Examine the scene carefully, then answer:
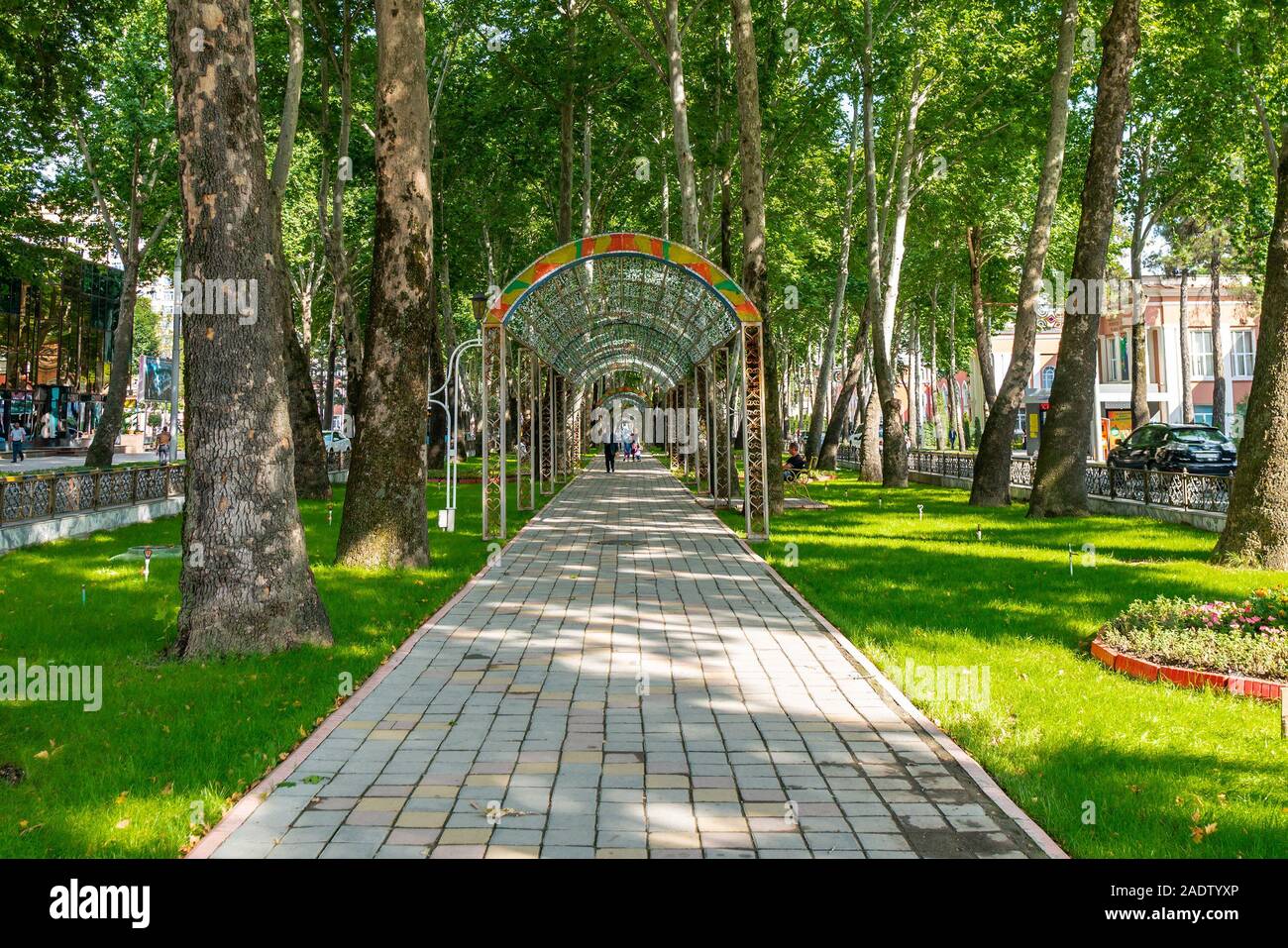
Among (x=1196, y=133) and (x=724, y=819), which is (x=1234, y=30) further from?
(x=724, y=819)

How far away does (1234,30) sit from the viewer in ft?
83.5

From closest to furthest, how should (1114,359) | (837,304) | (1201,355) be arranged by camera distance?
(837,304)
(1201,355)
(1114,359)

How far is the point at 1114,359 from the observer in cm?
5912

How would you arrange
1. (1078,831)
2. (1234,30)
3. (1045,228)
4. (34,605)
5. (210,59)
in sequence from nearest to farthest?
(1078,831) → (210,59) → (34,605) → (1045,228) → (1234,30)

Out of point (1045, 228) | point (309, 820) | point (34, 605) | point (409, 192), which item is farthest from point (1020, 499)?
point (309, 820)

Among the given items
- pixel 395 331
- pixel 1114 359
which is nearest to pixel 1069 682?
pixel 395 331

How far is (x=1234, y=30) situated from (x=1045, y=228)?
368 inches

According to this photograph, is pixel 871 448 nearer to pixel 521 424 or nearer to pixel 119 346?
pixel 521 424

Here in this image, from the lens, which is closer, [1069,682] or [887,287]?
[1069,682]

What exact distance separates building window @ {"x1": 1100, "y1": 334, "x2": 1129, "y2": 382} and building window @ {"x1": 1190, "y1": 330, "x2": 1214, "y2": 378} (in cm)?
362

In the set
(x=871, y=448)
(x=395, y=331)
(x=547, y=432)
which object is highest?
(x=395, y=331)

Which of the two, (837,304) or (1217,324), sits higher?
(837,304)

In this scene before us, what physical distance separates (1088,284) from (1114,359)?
147 ft

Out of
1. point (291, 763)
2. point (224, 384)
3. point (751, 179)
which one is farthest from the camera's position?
point (751, 179)
